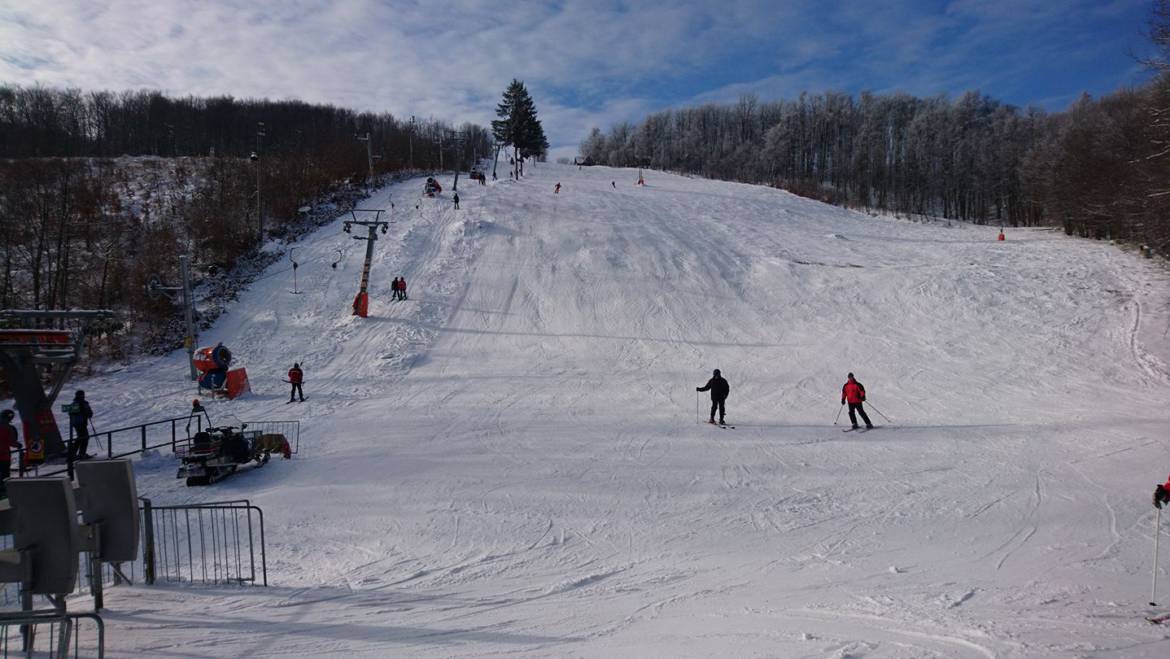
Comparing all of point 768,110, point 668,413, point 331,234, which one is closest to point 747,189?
point 331,234

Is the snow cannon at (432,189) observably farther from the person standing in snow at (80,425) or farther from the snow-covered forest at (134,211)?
the person standing in snow at (80,425)

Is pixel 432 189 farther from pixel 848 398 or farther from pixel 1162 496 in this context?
pixel 1162 496

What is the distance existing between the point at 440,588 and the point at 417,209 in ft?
121

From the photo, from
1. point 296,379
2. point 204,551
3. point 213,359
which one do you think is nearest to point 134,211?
point 213,359

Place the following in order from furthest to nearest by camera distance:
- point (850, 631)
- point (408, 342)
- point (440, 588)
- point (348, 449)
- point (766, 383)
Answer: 1. point (408, 342)
2. point (766, 383)
3. point (348, 449)
4. point (440, 588)
5. point (850, 631)

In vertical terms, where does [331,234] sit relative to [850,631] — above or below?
above

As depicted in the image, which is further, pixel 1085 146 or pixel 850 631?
pixel 1085 146

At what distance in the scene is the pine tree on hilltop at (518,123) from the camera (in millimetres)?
75000

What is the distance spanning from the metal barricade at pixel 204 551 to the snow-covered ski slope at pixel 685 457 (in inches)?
13.7

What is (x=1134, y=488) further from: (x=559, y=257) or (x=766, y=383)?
(x=559, y=257)

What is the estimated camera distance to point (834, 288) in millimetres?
28484

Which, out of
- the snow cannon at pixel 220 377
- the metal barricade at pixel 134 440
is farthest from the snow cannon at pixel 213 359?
the metal barricade at pixel 134 440

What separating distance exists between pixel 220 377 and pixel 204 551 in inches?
525

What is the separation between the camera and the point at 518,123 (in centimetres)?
7481
